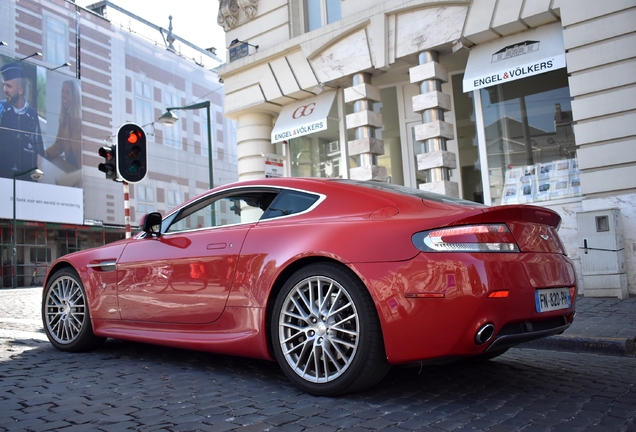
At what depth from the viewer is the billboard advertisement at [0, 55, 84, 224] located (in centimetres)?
2850

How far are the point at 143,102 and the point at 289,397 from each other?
3616cm

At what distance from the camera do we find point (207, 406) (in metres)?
3.12

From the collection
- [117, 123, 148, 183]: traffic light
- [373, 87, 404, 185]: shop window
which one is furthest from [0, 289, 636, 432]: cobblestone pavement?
[373, 87, 404, 185]: shop window

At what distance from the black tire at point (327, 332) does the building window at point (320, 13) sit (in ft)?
35.4

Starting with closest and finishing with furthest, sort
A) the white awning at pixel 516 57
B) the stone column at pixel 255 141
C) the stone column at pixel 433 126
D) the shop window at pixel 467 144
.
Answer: the white awning at pixel 516 57
the stone column at pixel 433 126
the shop window at pixel 467 144
the stone column at pixel 255 141

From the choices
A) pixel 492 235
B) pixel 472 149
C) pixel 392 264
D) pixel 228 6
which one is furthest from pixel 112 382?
pixel 228 6

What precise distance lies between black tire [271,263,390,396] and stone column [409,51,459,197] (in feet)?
25.6

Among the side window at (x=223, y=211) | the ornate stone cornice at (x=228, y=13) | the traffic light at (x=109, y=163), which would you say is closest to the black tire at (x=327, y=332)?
the side window at (x=223, y=211)

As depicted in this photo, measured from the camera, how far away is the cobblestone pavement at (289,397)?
2.77 m

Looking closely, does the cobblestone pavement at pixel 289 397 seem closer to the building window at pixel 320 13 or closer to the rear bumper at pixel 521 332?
the rear bumper at pixel 521 332

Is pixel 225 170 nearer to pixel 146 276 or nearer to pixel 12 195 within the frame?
pixel 12 195

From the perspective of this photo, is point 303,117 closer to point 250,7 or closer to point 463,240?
point 250,7

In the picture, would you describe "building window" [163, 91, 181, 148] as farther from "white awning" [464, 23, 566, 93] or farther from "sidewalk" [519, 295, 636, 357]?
"sidewalk" [519, 295, 636, 357]

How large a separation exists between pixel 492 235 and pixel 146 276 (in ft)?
8.53
